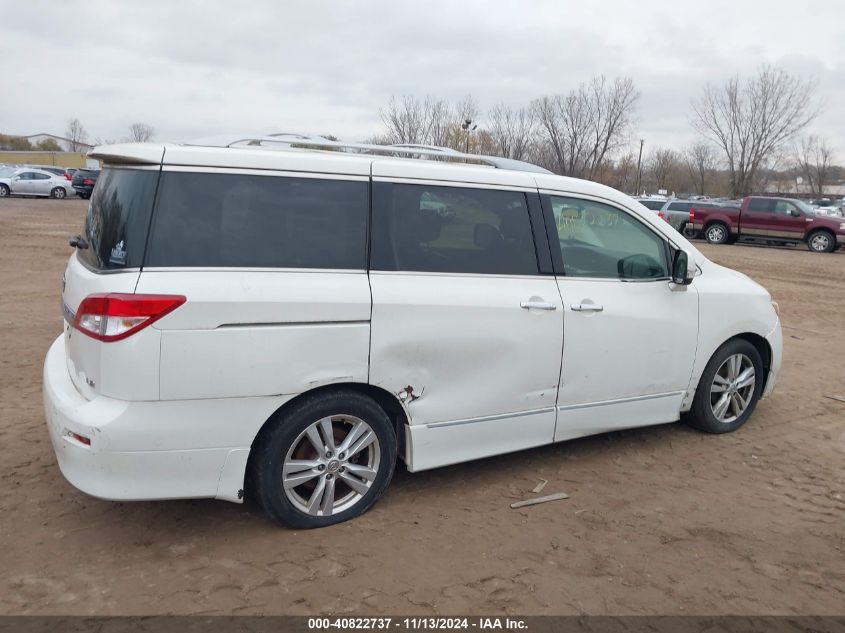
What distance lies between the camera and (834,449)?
490cm

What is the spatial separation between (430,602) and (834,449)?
3423mm

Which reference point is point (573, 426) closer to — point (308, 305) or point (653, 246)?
point (653, 246)

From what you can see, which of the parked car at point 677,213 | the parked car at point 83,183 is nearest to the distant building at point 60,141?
the parked car at point 83,183

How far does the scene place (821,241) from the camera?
2309 cm

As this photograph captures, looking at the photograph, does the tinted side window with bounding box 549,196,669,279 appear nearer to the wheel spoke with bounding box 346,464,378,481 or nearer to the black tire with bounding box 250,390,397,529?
the black tire with bounding box 250,390,397,529

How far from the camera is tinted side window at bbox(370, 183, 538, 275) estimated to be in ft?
12.0

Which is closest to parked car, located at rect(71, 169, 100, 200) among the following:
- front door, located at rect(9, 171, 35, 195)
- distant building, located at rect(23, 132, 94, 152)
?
front door, located at rect(9, 171, 35, 195)

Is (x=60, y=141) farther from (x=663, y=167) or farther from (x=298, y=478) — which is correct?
(x=298, y=478)

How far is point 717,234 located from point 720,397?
2166cm

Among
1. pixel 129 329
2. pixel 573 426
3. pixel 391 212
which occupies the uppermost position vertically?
pixel 391 212

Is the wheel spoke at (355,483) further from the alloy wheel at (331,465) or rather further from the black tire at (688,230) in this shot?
the black tire at (688,230)

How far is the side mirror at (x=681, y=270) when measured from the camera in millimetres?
4488

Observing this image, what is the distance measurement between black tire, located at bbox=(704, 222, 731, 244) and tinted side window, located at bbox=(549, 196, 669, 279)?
22.1 metres

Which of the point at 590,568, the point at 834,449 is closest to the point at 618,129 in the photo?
the point at 834,449
